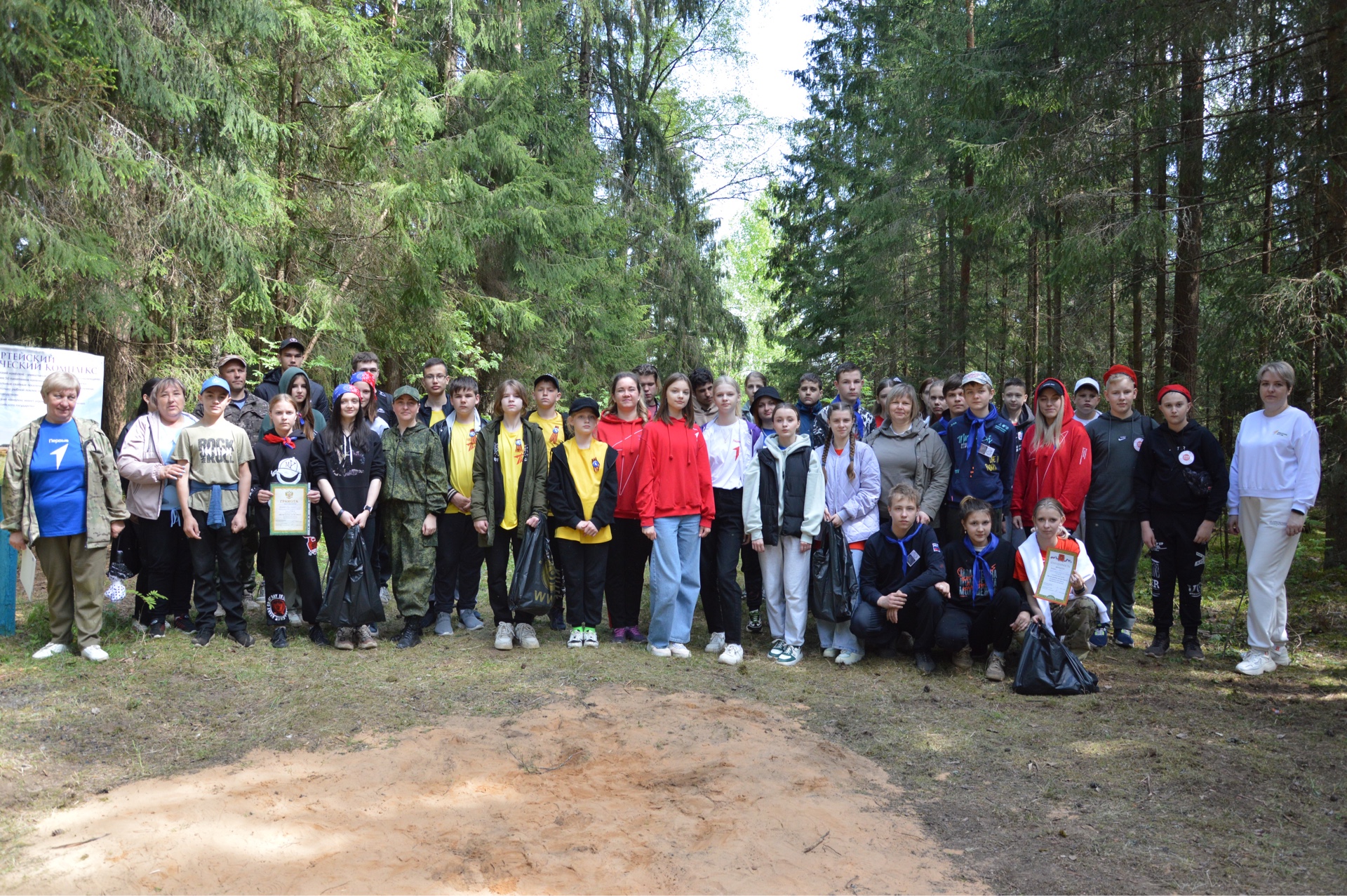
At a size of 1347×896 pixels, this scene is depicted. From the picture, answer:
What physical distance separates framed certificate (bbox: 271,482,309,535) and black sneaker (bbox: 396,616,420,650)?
1.11 m

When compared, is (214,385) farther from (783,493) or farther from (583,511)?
(783,493)

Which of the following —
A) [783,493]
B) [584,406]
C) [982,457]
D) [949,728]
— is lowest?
[949,728]

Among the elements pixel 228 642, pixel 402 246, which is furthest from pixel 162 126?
pixel 228 642

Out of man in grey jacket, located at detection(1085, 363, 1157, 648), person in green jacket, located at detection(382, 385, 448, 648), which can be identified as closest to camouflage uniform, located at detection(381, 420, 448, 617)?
person in green jacket, located at detection(382, 385, 448, 648)

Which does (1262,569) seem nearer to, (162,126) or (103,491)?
(103,491)

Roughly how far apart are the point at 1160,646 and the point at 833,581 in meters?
2.79

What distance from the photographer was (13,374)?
7863 mm

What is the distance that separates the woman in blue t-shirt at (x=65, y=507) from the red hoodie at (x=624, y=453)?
144 inches

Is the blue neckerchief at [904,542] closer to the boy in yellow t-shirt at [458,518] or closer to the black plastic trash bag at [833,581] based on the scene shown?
the black plastic trash bag at [833,581]

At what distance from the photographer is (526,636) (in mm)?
7125

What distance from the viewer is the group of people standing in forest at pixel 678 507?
6531 mm

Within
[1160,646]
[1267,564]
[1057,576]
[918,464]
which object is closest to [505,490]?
[918,464]

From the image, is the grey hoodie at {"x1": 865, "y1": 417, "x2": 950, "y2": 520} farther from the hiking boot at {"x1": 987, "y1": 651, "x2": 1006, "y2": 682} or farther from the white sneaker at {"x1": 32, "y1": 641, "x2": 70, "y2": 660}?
the white sneaker at {"x1": 32, "y1": 641, "x2": 70, "y2": 660}

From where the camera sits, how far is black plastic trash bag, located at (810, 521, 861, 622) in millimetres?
6801
